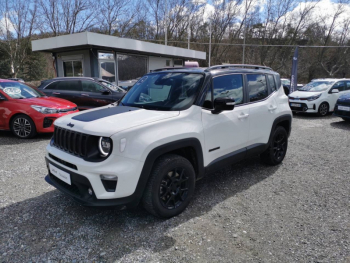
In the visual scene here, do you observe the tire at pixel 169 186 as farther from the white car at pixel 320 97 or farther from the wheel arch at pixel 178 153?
the white car at pixel 320 97

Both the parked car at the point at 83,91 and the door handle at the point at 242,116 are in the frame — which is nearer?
the door handle at the point at 242,116

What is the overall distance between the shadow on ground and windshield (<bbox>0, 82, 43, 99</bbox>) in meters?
4.29

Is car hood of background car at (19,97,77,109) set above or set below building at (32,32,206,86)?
below

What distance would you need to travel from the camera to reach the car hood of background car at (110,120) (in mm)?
2525

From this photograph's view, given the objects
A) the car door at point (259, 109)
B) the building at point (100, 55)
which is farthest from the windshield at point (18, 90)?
the car door at point (259, 109)

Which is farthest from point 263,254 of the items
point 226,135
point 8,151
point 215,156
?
point 8,151

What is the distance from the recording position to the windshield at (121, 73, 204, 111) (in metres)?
3.15

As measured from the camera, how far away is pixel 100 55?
13773 millimetres

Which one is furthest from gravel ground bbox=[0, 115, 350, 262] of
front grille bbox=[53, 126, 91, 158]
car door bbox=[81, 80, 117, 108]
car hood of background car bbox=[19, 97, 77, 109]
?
car door bbox=[81, 80, 117, 108]

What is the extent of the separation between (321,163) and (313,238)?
9.24 ft

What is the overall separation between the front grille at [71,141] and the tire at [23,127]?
12.9ft

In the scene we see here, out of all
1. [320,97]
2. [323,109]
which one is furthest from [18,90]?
[323,109]

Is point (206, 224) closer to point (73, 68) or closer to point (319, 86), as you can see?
point (319, 86)

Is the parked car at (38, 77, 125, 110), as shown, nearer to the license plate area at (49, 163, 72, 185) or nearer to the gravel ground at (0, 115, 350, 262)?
the gravel ground at (0, 115, 350, 262)
